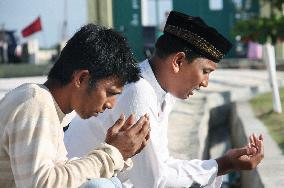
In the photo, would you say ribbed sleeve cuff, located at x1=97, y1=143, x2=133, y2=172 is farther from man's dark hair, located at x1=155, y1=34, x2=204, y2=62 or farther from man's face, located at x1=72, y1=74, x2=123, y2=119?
man's dark hair, located at x1=155, y1=34, x2=204, y2=62

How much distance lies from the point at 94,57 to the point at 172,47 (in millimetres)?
958

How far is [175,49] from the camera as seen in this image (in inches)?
169

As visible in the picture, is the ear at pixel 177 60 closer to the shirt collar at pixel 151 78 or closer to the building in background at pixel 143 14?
the shirt collar at pixel 151 78

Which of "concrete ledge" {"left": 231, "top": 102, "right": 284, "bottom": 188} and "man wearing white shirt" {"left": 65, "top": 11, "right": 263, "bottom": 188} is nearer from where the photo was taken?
"man wearing white shirt" {"left": 65, "top": 11, "right": 263, "bottom": 188}

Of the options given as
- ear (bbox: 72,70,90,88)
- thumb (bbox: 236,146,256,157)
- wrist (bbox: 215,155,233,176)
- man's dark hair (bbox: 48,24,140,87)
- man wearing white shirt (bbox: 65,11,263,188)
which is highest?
man's dark hair (bbox: 48,24,140,87)

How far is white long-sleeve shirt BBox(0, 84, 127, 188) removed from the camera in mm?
3123

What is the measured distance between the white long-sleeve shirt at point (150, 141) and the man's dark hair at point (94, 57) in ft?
2.09

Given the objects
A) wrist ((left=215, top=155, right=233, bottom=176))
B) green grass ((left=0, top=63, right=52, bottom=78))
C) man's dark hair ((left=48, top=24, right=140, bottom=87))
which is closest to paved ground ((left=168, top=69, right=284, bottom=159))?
wrist ((left=215, top=155, right=233, bottom=176))

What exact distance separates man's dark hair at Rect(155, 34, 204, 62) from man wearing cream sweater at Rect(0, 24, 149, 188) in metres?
0.67

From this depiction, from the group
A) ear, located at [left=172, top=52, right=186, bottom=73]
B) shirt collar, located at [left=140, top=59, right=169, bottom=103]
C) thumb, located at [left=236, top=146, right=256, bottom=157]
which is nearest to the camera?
ear, located at [left=172, top=52, right=186, bottom=73]

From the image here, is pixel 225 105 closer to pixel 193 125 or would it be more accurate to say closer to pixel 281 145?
pixel 193 125

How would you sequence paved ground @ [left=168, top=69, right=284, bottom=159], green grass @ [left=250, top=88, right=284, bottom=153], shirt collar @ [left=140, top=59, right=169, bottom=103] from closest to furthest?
shirt collar @ [left=140, top=59, right=169, bottom=103] → paved ground @ [left=168, top=69, right=284, bottom=159] → green grass @ [left=250, top=88, right=284, bottom=153]

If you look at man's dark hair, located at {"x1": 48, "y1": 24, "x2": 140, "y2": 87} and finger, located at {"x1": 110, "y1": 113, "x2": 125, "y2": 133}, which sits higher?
man's dark hair, located at {"x1": 48, "y1": 24, "x2": 140, "y2": 87}

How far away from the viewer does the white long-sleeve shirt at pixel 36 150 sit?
312 centimetres
